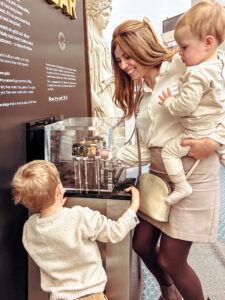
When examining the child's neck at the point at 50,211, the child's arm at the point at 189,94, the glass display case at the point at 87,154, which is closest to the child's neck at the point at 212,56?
the child's arm at the point at 189,94

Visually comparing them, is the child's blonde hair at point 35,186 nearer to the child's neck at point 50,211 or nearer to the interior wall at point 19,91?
the child's neck at point 50,211

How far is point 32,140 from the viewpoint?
61.1 inches

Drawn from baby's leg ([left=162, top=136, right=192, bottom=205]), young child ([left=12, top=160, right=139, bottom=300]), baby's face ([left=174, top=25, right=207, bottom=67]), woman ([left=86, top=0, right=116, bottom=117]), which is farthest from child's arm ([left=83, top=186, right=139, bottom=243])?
woman ([left=86, top=0, right=116, bottom=117])

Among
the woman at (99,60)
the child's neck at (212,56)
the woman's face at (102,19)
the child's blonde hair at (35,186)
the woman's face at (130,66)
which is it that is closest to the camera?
the child's blonde hair at (35,186)

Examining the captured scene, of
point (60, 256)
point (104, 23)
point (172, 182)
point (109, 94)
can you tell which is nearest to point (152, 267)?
point (172, 182)

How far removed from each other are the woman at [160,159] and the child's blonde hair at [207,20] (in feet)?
0.71

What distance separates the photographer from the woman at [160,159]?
134 centimetres

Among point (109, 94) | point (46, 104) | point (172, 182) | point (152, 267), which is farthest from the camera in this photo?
point (109, 94)

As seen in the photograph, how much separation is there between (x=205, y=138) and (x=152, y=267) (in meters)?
0.88

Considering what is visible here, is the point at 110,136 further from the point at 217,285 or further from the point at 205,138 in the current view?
the point at 217,285

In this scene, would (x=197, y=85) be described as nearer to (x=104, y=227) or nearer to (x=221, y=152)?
(x=221, y=152)

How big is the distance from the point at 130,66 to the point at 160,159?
0.55 metres

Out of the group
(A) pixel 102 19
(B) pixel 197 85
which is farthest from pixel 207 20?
(A) pixel 102 19

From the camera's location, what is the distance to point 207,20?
1.16 metres
